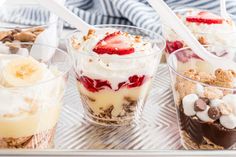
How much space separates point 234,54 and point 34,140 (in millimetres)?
343

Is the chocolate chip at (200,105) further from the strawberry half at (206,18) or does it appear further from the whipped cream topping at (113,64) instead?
the strawberry half at (206,18)

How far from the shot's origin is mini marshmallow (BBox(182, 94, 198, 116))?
0.66 metres

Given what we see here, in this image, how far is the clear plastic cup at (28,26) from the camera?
860 mm

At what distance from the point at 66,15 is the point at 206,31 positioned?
253mm

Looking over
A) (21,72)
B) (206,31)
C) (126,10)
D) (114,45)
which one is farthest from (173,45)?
(126,10)

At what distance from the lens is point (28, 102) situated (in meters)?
0.61

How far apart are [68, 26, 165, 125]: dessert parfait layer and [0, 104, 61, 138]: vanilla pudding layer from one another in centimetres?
10

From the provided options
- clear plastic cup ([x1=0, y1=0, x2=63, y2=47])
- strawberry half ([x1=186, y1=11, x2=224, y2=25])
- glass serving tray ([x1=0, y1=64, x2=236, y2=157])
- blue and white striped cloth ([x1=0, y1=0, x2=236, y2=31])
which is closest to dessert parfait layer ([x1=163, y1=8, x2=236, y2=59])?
strawberry half ([x1=186, y1=11, x2=224, y2=25])

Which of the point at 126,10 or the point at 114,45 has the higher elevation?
the point at 114,45

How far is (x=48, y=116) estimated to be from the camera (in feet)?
2.10

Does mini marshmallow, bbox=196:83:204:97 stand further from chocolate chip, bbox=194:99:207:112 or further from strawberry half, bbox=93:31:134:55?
strawberry half, bbox=93:31:134:55

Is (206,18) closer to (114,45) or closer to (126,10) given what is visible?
(114,45)

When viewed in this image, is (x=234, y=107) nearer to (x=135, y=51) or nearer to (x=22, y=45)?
(x=135, y=51)

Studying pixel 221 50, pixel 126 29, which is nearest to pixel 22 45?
pixel 126 29
